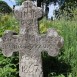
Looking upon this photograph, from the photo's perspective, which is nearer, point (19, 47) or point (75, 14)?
point (19, 47)

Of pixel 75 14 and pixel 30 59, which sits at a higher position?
pixel 75 14

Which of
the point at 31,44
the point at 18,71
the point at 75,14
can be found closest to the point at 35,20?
the point at 31,44

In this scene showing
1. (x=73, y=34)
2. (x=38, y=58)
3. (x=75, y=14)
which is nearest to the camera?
(x=38, y=58)

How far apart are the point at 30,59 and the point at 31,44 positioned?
268 millimetres

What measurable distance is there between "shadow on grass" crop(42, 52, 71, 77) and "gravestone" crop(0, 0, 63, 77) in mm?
532

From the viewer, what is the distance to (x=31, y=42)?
767 cm

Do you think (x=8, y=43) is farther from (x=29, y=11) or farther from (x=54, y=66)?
(x=54, y=66)

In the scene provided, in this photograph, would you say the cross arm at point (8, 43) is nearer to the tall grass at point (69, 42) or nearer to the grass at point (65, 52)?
the grass at point (65, 52)

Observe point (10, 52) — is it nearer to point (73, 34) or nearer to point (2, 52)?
point (2, 52)

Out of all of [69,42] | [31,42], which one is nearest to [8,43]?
[31,42]

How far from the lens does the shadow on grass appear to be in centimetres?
816

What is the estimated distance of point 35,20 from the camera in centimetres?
765

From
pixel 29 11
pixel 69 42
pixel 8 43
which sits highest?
pixel 29 11

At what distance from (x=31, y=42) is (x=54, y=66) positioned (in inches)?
36.1
